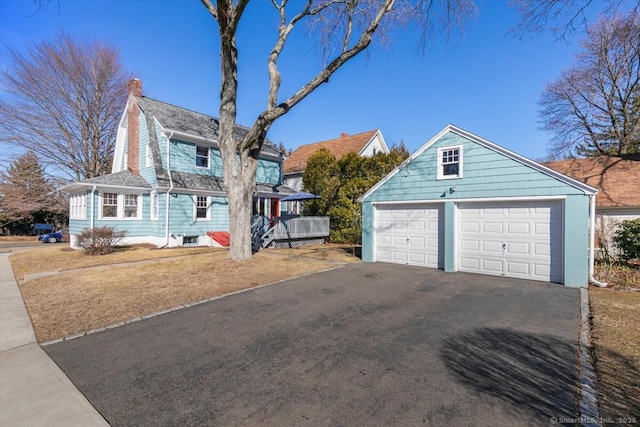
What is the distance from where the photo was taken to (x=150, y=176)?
17.0 meters

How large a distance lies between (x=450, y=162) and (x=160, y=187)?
45.7 feet

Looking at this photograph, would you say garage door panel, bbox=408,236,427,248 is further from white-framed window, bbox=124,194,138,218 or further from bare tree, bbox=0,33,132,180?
bare tree, bbox=0,33,132,180

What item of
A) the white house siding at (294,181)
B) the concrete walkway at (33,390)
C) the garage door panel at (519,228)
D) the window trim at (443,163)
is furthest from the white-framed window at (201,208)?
the garage door panel at (519,228)

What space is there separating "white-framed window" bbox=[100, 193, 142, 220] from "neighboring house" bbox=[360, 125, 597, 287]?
509 inches

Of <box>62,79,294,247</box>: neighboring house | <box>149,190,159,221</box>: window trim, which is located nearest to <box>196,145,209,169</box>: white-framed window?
<box>62,79,294,247</box>: neighboring house

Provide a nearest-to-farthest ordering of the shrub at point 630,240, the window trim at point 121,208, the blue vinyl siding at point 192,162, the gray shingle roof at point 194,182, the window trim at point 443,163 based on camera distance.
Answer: the shrub at point 630,240 < the window trim at point 443,163 < the window trim at point 121,208 < the gray shingle roof at point 194,182 < the blue vinyl siding at point 192,162

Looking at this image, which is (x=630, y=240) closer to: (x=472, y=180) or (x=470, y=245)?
(x=470, y=245)

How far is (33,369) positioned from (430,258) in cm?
1058

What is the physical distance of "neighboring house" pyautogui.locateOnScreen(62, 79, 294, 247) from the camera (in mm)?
16109

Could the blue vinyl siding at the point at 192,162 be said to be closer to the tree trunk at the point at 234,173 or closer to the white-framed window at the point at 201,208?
the white-framed window at the point at 201,208

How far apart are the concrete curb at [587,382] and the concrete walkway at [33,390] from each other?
14.8 ft

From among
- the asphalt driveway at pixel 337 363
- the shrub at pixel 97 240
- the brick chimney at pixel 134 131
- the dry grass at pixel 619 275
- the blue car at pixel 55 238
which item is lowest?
the blue car at pixel 55 238

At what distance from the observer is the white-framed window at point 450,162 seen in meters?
10.5

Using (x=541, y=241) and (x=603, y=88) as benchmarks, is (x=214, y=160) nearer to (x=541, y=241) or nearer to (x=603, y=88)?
(x=541, y=241)
